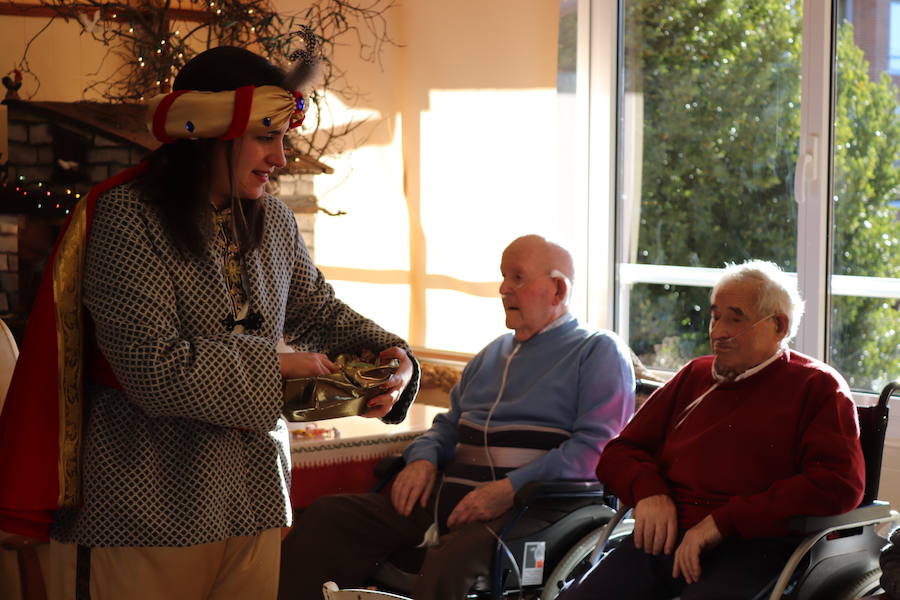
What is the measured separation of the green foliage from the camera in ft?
10.4

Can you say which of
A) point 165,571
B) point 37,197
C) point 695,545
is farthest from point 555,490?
point 37,197

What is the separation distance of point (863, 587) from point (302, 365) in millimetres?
1401

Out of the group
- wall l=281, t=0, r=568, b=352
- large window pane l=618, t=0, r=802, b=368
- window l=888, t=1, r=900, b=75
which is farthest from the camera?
wall l=281, t=0, r=568, b=352

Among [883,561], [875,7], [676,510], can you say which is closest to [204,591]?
[676,510]

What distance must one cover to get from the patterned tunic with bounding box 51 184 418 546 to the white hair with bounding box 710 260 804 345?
132 cm

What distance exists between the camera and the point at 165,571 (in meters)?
1.45

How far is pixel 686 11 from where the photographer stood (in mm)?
3689

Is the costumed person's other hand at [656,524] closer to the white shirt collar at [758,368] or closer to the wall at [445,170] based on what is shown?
the white shirt collar at [758,368]

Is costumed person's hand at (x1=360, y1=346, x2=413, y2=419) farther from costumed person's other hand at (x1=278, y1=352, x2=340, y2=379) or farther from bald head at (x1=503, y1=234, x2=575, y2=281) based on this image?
bald head at (x1=503, y1=234, x2=575, y2=281)

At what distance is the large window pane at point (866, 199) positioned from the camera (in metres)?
3.12

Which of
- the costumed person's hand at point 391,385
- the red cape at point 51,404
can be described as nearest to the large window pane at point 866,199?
the costumed person's hand at point 391,385

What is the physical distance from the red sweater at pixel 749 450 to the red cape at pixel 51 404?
134 cm

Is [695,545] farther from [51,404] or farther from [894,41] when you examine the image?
[894,41]

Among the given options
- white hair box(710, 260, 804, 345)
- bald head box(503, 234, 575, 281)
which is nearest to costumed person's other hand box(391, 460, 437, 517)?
bald head box(503, 234, 575, 281)
